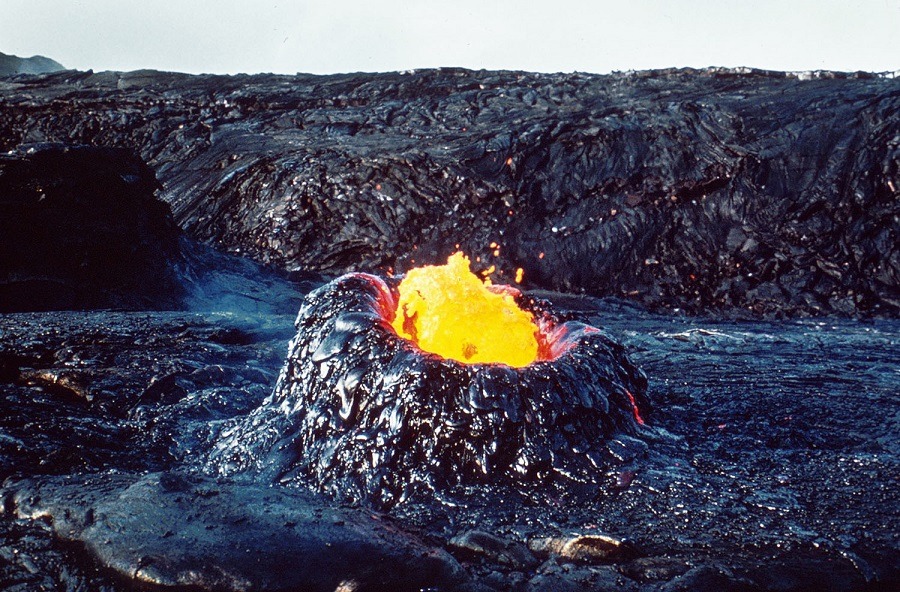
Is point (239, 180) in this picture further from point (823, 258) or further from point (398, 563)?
point (398, 563)

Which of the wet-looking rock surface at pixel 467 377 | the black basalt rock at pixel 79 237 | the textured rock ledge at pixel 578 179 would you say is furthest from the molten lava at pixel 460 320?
the textured rock ledge at pixel 578 179

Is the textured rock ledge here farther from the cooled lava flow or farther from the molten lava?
the cooled lava flow

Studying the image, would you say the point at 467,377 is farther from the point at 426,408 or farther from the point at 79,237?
the point at 79,237

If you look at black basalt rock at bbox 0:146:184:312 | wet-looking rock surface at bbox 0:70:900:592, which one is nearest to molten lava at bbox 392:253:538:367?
wet-looking rock surface at bbox 0:70:900:592

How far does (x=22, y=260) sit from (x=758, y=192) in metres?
7.00

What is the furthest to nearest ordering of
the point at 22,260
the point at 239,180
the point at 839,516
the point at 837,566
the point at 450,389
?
the point at 239,180, the point at 22,260, the point at 450,389, the point at 839,516, the point at 837,566

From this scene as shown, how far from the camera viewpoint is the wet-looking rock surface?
2012 millimetres

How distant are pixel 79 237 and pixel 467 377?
181 inches

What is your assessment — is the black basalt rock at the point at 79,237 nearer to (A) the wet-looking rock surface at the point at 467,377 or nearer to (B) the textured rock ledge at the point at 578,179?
(A) the wet-looking rock surface at the point at 467,377

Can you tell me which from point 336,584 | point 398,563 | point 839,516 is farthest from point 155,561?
point 839,516

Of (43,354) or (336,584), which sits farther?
(43,354)

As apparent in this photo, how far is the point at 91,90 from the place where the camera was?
10.1m

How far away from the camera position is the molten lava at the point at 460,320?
3236mm

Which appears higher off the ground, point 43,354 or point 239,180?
point 239,180
